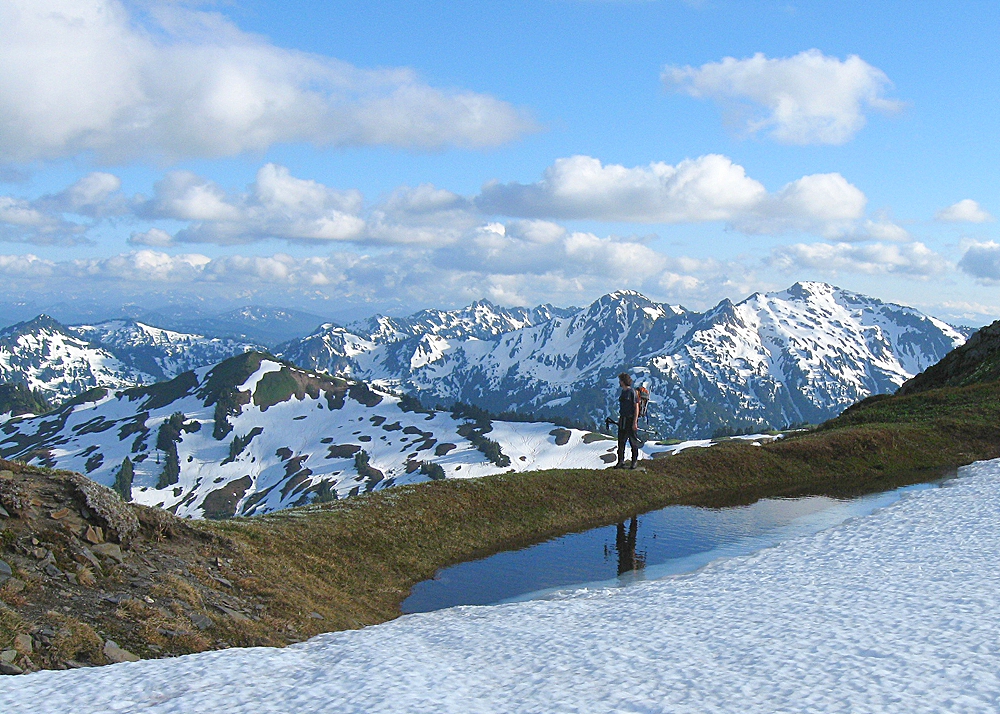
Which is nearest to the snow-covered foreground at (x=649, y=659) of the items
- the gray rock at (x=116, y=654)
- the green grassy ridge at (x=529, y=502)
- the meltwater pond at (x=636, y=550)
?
the gray rock at (x=116, y=654)

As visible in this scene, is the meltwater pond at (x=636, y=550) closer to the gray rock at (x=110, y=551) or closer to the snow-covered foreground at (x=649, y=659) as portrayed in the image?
the snow-covered foreground at (x=649, y=659)

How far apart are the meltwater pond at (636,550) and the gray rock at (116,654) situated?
7.55m

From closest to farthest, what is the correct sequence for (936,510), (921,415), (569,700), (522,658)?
(569,700) → (522,658) → (936,510) → (921,415)

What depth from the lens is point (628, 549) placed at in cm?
2408

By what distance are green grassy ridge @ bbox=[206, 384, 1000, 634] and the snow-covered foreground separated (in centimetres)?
373

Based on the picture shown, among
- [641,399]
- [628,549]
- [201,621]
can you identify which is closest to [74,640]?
[201,621]

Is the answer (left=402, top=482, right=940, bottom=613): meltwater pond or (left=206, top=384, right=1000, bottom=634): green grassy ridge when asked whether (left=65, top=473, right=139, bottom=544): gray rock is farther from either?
(left=402, top=482, right=940, bottom=613): meltwater pond

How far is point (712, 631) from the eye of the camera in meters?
13.8

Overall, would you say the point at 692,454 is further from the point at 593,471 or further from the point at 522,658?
the point at 522,658

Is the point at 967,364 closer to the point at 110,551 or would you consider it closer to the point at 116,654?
the point at 110,551

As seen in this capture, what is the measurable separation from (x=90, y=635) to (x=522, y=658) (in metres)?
8.30

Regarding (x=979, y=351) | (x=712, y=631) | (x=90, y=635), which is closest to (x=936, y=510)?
(x=712, y=631)

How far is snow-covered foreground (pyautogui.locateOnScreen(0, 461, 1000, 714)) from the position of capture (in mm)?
10539

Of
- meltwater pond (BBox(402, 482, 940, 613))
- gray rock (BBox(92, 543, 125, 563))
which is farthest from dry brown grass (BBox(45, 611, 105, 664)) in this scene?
meltwater pond (BBox(402, 482, 940, 613))
